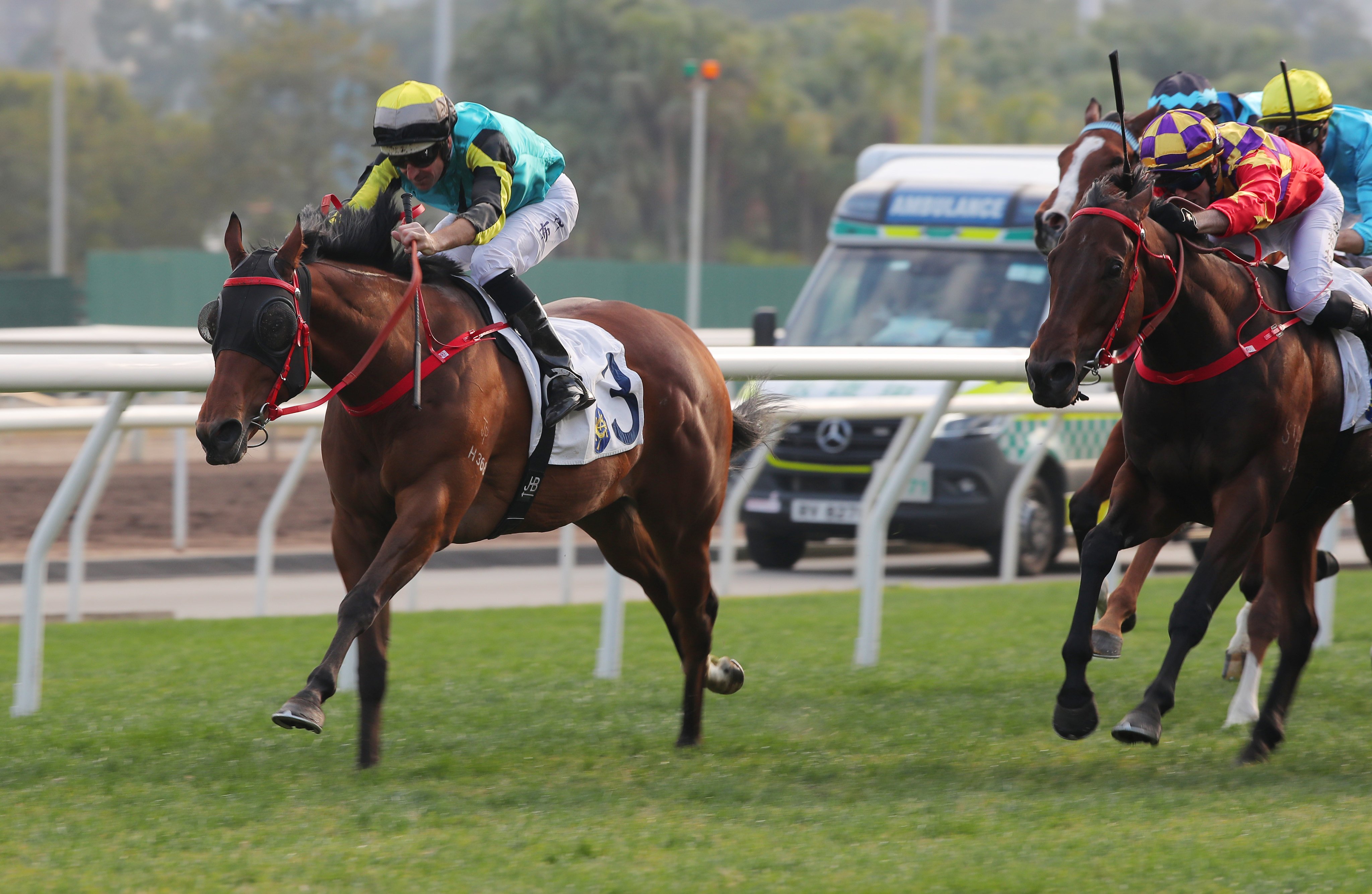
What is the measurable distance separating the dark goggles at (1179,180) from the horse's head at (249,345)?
2.29 metres

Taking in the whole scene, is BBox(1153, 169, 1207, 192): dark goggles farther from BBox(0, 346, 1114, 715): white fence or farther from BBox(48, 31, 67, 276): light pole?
BBox(48, 31, 67, 276): light pole

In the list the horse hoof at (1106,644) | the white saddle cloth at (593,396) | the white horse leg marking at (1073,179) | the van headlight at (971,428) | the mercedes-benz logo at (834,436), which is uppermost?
the white horse leg marking at (1073,179)

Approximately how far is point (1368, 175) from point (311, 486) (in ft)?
34.4

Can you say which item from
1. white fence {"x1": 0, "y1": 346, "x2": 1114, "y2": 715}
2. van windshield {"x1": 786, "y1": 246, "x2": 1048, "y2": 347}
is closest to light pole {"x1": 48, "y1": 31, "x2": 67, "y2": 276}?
van windshield {"x1": 786, "y1": 246, "x2": 1048, "y2": 347}

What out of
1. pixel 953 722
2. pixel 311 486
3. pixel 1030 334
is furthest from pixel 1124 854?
pixel 311 486

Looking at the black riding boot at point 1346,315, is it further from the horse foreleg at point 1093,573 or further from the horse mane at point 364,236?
the horse mane at point 364,236

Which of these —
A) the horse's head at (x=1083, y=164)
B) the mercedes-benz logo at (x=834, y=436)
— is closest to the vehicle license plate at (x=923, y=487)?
the mercedes-benz logo at (x=834, y=436)

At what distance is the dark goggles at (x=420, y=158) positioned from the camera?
478 cm

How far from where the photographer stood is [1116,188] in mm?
4602

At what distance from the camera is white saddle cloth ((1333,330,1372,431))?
496 centimetres

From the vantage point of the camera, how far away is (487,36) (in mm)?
48656

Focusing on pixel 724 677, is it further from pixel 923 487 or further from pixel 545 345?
pixel 923 487

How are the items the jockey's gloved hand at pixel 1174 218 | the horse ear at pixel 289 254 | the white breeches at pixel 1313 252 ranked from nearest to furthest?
the horse ear at pixel 289 254, the jockey's gloved hand at pixel 1174 218, the white breeches at pixel 1313 252

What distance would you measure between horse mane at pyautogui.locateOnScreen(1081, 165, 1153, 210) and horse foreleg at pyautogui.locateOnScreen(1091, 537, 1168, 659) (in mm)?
954
